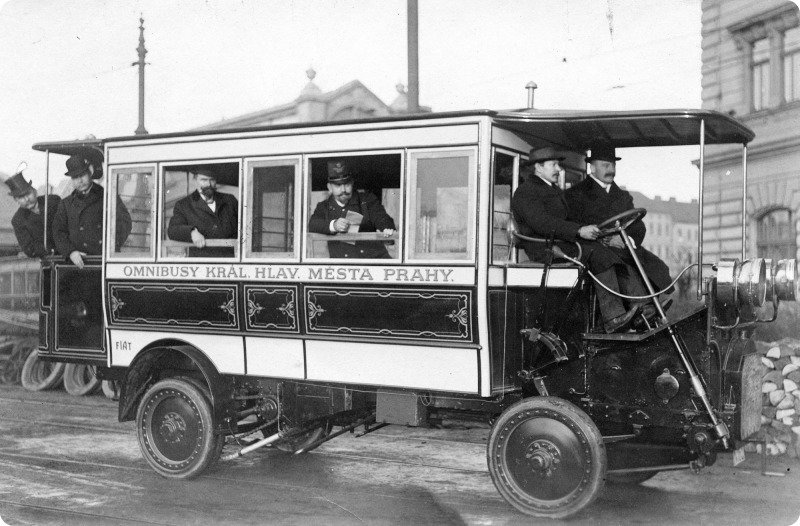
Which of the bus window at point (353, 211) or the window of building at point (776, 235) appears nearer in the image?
the bus window at point (353, 211)

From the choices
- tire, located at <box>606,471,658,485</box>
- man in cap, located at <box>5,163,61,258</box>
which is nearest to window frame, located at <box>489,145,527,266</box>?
tire, located at <box>606,471,658,485</box>

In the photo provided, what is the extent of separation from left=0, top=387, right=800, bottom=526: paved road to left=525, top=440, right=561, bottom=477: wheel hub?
382 mm

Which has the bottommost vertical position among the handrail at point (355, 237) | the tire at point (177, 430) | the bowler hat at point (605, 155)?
the tire at point (177, 430)

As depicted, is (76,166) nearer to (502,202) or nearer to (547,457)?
(502,202)

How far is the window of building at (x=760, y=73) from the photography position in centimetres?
1223

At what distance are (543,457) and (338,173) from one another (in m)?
2.53

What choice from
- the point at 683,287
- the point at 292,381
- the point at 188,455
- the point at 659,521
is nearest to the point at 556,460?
the point at 659,521

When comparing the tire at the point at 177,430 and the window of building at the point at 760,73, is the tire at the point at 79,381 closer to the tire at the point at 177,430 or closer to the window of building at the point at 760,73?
the tire at the point at 177,430

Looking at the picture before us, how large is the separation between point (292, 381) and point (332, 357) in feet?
1.50

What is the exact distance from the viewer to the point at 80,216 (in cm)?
795

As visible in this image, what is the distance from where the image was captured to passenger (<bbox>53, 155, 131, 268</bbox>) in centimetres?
786

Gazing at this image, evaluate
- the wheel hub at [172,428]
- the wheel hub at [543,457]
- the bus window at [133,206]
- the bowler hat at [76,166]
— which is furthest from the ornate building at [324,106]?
the wheel hub at [543,457]

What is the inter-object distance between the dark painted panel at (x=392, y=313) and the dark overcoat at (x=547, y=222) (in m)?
0.67

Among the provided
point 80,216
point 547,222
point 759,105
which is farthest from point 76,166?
point 759,105
